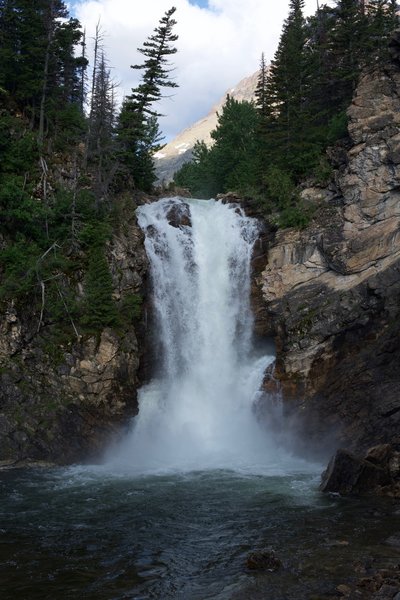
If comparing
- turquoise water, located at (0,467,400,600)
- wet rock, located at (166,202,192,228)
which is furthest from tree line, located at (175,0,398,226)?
turquoise water, located at (0,467,400,600)

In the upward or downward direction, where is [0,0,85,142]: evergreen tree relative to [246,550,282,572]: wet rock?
upward

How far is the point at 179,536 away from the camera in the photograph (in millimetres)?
13727

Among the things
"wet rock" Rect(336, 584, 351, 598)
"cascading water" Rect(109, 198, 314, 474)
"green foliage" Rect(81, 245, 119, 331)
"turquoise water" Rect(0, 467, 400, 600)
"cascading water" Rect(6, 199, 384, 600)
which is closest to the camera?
"wet rock" Rect(336, 584, 351, 598)

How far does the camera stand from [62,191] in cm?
2950

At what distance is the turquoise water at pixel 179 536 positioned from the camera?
34.2 feet

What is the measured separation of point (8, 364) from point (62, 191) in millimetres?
10226

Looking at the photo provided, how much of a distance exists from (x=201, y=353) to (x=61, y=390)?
26.5ft

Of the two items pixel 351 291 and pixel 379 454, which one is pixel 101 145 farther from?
pixel 379 454

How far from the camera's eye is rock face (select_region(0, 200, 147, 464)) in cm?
2297

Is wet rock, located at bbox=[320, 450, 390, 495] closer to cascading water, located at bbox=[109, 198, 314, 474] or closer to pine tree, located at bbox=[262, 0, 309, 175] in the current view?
cascading water, located at bbox=[109, 198, 314, 474]

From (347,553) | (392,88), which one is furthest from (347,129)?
(347,553)

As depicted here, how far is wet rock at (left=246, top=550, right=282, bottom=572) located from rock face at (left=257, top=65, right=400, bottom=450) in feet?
34.2

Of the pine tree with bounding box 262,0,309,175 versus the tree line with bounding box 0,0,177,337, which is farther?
the pine tree with bounding box 262,0,309,175

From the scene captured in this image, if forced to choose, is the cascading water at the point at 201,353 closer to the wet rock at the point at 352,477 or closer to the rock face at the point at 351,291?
the rock face at the point at 351,291
